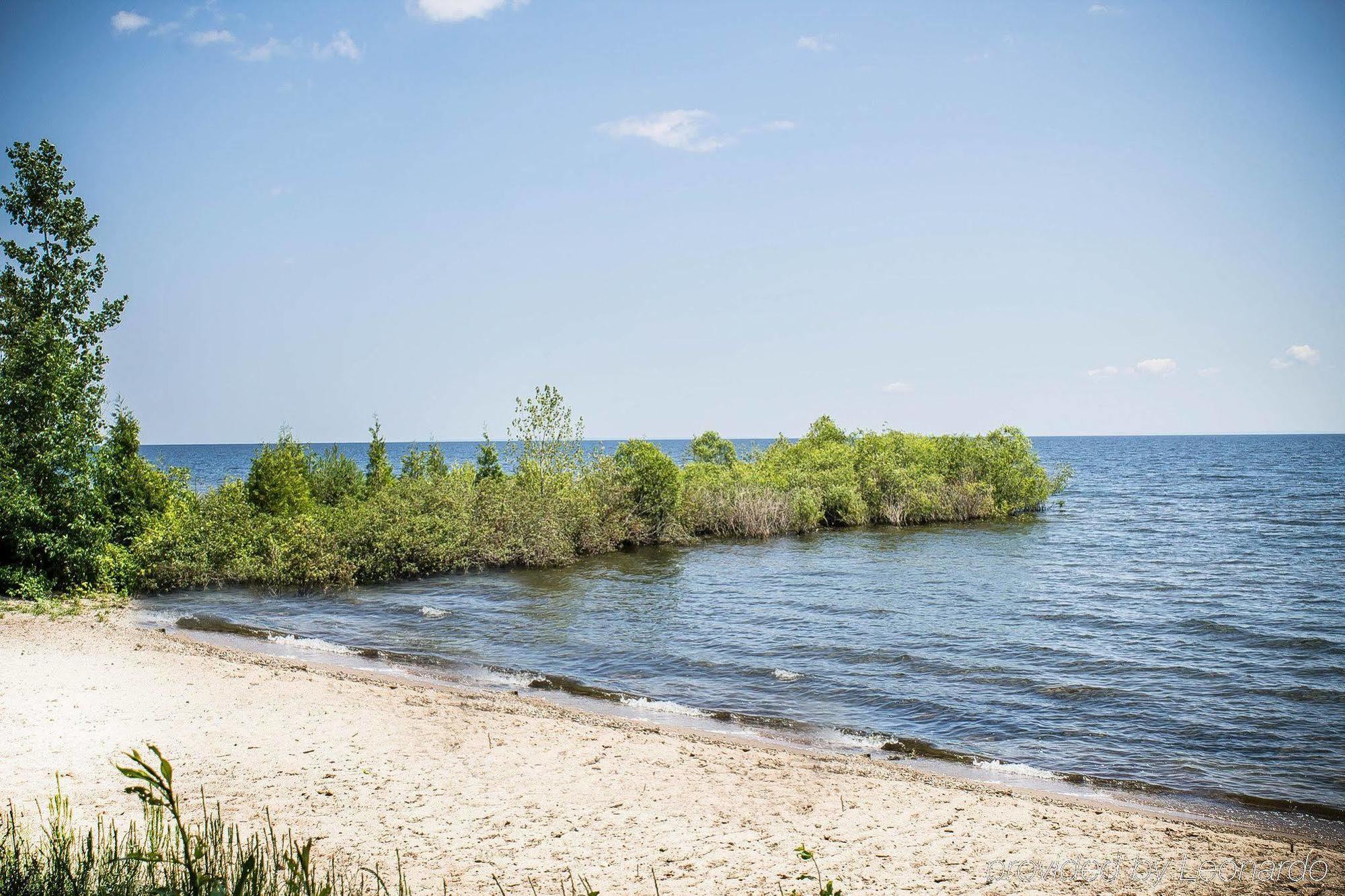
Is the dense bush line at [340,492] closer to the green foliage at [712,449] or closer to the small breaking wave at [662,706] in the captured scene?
the green foliage at [712,449]

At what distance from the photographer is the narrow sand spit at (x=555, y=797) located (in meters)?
8.14

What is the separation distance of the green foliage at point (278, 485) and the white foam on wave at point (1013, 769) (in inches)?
976

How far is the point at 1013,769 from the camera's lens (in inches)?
474

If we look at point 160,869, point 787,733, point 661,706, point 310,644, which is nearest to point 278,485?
point 310,644

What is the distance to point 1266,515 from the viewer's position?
46812mm

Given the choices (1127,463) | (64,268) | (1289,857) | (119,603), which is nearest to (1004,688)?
(1289,857)

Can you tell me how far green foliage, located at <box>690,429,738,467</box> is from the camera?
5184cm

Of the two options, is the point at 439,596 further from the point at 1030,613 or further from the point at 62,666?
the point at 1030,613

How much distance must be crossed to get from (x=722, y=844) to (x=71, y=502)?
20.0 m

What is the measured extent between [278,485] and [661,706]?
68.6 ft

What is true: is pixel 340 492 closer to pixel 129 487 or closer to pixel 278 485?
pixel 278 485

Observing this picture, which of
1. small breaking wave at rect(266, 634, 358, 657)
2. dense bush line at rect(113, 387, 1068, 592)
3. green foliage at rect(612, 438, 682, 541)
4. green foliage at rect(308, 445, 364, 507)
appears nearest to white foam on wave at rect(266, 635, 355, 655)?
small breaking wave at rect(266, 634, 358, 657)

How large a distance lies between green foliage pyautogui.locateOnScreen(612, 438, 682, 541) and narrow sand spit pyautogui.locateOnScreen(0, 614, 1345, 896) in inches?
869

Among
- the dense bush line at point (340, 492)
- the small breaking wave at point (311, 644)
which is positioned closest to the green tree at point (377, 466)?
the dense bush line at point (340, 492)
